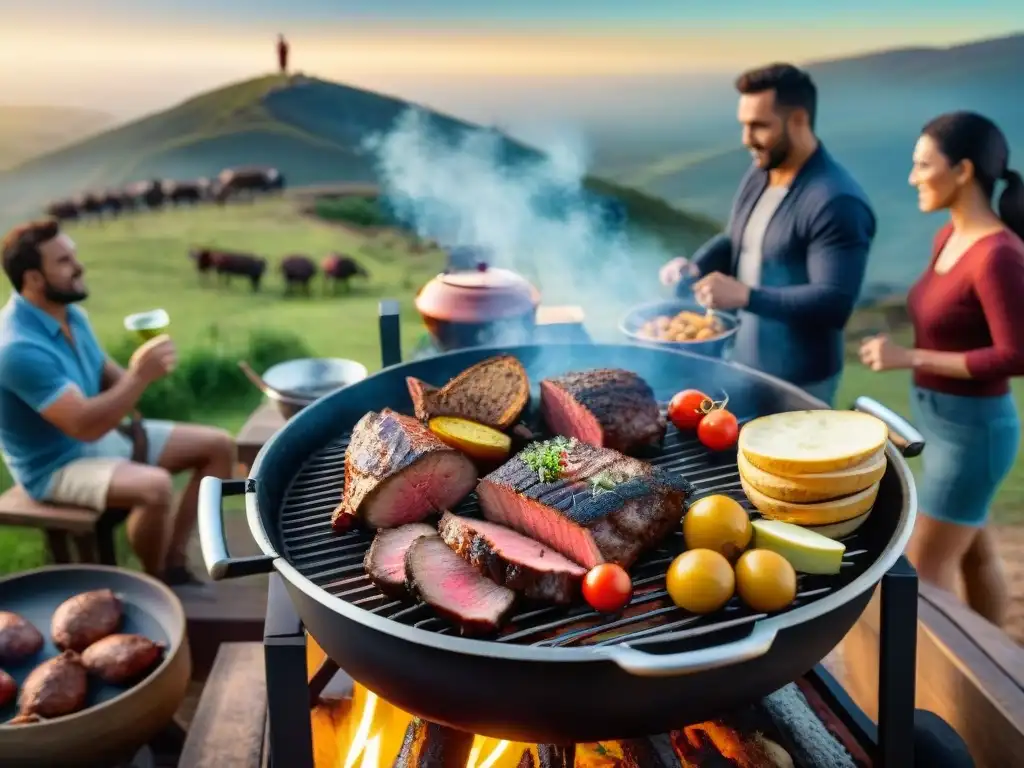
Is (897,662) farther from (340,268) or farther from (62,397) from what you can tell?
(340,268)

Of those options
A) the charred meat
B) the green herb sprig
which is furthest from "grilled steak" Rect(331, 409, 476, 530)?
the charred meat

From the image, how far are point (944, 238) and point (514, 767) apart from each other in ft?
10.8

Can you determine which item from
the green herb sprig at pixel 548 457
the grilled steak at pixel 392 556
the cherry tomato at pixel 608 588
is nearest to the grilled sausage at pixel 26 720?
the grilled steak at pixel 392 556

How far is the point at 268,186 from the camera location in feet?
29.3

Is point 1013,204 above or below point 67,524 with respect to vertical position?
above

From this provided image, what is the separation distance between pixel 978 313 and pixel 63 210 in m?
8.06

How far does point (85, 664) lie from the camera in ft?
11.7

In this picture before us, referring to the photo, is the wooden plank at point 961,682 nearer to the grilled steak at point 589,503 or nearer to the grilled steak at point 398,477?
the grilled steak at point 589,503

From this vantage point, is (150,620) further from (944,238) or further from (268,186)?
(268,186)

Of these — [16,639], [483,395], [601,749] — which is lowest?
[16,639]

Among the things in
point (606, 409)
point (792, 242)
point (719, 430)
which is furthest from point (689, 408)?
point (792, 242)

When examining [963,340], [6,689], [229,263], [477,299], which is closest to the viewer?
[6,689]

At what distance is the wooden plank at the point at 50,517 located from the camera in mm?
4520

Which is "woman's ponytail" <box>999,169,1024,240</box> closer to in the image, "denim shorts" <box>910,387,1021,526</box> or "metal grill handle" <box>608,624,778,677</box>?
"denim shorts" <box>910,387,1021,526</box>
